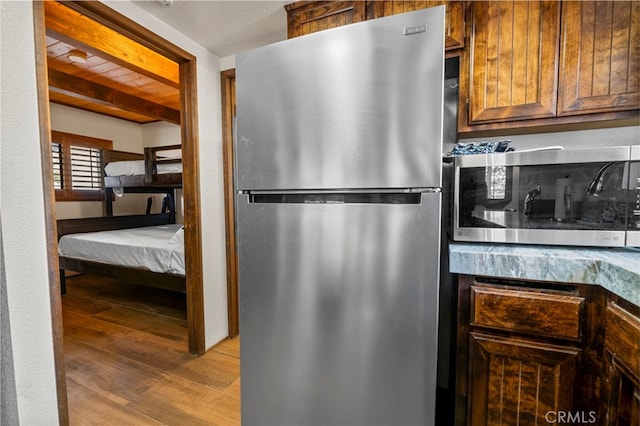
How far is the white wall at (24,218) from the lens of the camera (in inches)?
41.6

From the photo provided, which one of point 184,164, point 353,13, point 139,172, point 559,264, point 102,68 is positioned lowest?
point 559,264

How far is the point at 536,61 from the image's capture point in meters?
1.19

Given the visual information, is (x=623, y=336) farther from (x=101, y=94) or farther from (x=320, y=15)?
(x=101, y=94)

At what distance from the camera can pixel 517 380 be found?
93 centimetres

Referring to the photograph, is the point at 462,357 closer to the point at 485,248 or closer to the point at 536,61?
the point at 485,248

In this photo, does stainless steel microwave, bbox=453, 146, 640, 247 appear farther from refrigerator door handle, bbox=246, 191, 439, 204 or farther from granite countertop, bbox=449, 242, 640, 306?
refrigerator door handle, bbox=246, 191, 439, 204

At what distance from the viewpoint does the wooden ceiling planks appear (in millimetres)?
1712

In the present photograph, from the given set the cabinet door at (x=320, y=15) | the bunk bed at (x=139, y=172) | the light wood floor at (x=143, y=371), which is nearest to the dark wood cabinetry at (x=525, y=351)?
the light wood floor at (x=143, y=371)

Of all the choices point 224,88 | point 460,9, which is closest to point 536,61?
point 460,9

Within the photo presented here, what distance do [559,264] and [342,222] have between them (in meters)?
0.71

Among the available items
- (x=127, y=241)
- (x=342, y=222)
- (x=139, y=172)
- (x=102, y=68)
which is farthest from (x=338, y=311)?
(x=139, y=172)

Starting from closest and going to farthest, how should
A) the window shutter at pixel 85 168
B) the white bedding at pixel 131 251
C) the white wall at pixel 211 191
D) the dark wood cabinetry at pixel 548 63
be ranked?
the dark wood cabinetry at pixel 548 63 < the white wall at pixel 211 191 < the white bedding at pixel 131 251 < the window shutter at pixel 85 168

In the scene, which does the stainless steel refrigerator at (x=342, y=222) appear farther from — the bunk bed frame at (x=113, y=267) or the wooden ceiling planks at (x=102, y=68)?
the bunk bed frame at (x=113, y=267)

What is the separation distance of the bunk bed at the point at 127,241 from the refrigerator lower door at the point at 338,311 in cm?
170
